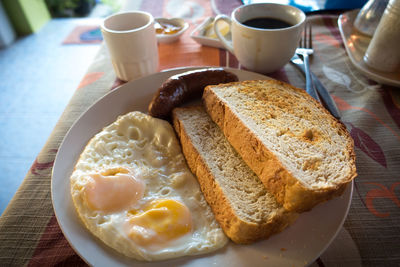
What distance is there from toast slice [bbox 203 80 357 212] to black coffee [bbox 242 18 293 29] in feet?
1.50

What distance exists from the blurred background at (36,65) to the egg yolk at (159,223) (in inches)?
99.3

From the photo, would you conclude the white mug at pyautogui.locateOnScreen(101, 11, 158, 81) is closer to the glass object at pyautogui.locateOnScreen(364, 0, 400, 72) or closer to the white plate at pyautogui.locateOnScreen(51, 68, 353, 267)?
the white plate at pyautogui.locateOnScreen(51, 68, 353, 267)

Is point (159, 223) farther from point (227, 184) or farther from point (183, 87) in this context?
point (183, 87)

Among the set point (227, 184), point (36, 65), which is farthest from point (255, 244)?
point (36, 65)

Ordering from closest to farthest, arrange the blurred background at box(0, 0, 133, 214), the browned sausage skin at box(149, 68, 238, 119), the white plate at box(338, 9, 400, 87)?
the browned sausage skin at box(149, 68, 238, 119) < the white plate at box(338, 9, 400, 87) < the blurred background at box(0, 0, 133, 214)

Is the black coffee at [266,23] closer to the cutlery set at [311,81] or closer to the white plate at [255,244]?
the cutlery set at [311,81]

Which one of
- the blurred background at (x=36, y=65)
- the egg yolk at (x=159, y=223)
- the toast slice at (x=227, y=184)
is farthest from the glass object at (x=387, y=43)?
the blurred background at (x=36, y=65)

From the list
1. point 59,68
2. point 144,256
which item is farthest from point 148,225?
point 59,68

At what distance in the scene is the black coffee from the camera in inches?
73.8

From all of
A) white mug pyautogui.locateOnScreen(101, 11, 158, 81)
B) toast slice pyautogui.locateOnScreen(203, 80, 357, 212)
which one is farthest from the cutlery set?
white mug pyautogui.locateOnScreen(101, 11, 158, 81)

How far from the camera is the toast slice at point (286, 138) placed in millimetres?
1145

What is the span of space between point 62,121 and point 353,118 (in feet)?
6.61

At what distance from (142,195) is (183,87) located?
730mm

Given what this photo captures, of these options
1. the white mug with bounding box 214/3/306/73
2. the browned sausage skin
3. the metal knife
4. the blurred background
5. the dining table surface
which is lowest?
the blurred background
